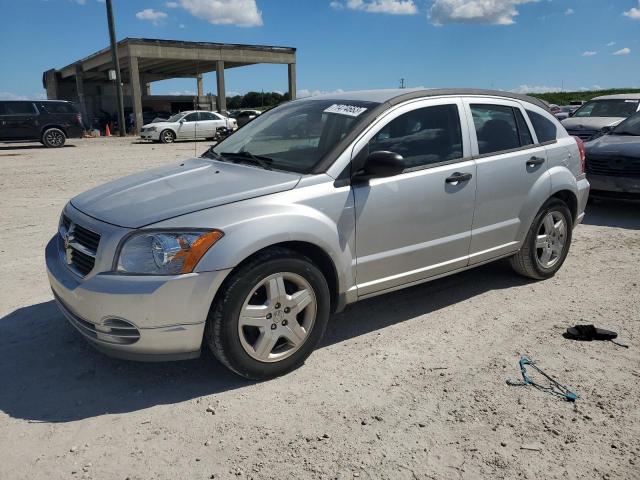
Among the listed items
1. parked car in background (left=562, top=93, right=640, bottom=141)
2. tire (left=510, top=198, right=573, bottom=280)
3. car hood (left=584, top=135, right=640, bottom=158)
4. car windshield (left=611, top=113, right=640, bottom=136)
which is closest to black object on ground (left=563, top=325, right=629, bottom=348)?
tire (left=510, top=198, right=573, bottom=280)

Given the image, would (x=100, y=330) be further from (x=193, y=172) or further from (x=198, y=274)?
(x=193, y=172)

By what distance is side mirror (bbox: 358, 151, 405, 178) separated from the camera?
3.48 meters

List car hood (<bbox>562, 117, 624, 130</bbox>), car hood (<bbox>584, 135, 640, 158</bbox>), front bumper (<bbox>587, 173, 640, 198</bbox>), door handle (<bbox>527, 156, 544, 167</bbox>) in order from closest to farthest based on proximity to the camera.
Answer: door handle (<bbox>527, 156, 544, 167</bbox>) → front bumper (<bbox>587, 173, 640, 198</bbox>) → car hood (<bbox>584, 135, 640, 158</bbox>) → car hood (<bbox>562, 117, 624, 130</bbox>)

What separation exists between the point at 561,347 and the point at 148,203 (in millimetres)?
2874

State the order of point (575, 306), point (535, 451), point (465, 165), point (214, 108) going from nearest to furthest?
point (535, 451)
point (465, 165)
point (575, 306)
point (214, 108)

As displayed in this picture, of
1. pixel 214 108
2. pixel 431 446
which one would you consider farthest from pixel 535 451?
pixel 214 108

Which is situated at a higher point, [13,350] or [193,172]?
[193,172]

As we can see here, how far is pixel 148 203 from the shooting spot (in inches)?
128

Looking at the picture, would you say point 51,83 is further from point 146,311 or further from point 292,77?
point 146,311

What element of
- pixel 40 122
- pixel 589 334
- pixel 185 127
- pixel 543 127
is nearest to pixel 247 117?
pixel 543 127

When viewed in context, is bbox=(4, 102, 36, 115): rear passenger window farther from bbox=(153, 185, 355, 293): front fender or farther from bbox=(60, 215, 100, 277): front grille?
bbox=(153, 185, 355, 293): front fender

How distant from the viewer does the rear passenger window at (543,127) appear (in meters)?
4.92

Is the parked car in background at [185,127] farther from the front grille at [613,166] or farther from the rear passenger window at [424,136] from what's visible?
the rear passenger window at [424,136]

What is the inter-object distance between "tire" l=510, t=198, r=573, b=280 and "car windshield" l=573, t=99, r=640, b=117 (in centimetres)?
953
